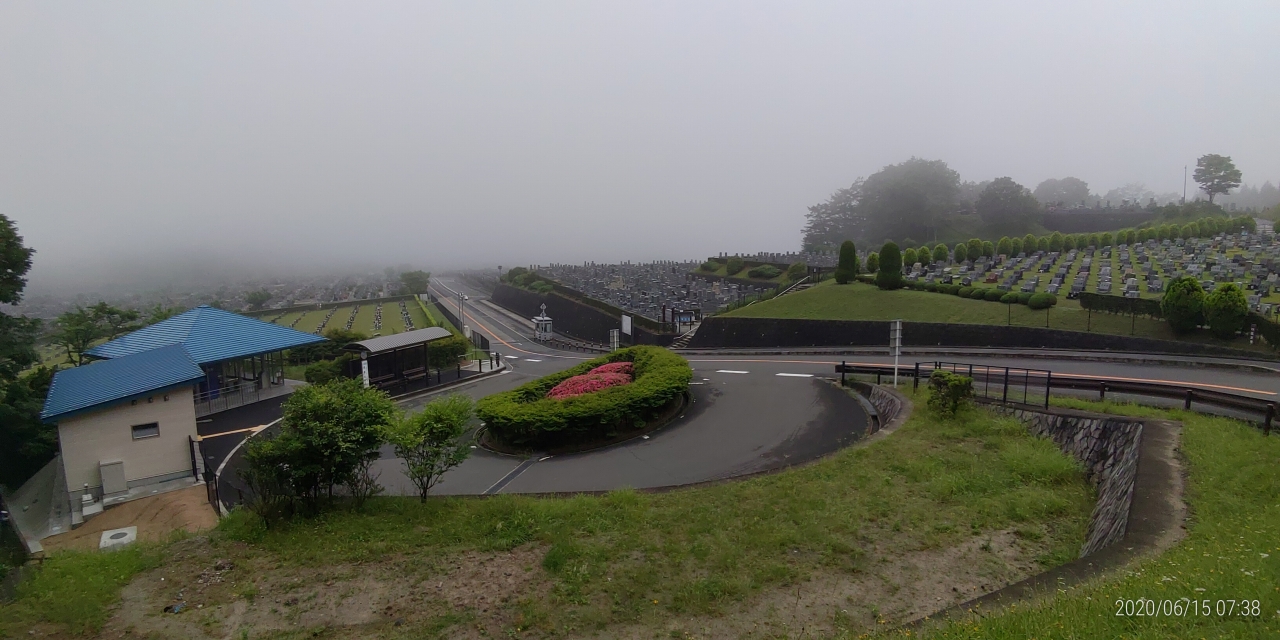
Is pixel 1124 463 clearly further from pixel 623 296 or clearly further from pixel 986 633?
pixel 623 296

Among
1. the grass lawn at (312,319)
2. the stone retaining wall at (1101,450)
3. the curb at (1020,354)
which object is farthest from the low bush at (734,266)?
the stone retaining wall at (1101,450)

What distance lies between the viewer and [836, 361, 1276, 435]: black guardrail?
9336 millimetres

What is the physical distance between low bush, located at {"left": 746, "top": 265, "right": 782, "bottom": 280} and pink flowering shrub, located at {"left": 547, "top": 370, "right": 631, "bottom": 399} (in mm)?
29787

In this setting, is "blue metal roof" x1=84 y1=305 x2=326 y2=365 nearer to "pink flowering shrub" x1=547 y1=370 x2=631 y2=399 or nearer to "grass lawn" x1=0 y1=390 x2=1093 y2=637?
"pink flowering shrub" x1=547 y1=370 x2=631 y2=399

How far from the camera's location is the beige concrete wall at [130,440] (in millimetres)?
11242

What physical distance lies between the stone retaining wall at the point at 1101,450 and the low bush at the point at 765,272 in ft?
108

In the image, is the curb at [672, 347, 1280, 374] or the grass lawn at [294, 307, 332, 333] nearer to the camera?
the curb at [672, 347, 1280, 374]

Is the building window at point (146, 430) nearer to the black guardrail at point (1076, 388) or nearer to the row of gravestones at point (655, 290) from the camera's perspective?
the black guardrail at point (1076, 388)

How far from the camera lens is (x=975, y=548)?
22.0ft

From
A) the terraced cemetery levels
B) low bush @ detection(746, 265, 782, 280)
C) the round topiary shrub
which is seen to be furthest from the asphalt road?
low bush @ detection(746, 265, 782, 280)

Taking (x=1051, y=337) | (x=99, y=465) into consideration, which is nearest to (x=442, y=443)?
(x=99, y=465)

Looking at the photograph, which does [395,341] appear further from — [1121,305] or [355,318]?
[355,318]

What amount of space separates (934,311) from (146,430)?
27.2 meters

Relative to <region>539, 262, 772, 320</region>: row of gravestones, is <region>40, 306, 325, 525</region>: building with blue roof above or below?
below
